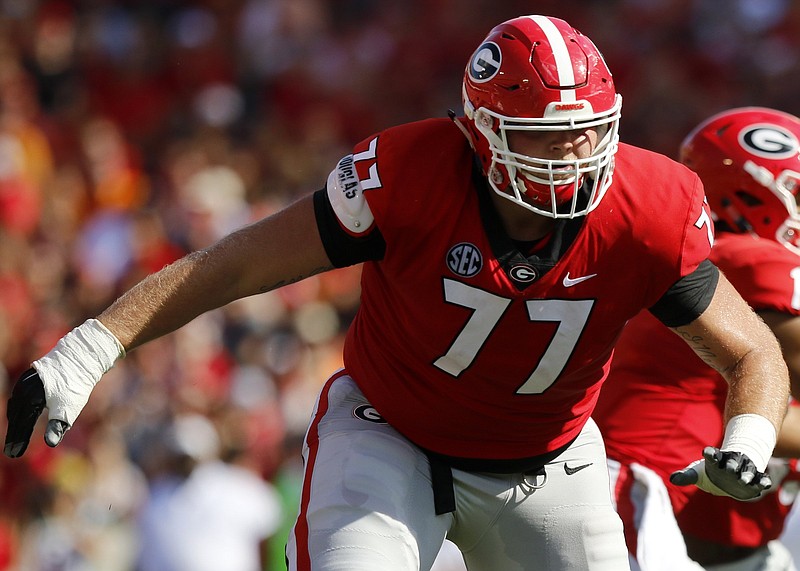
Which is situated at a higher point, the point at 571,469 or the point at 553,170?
the point at 553,170

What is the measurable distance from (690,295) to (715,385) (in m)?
0.84

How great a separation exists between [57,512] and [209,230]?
2.59 metres

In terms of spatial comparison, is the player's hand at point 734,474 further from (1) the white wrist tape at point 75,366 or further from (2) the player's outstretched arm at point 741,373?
(1) the white wrist tape at point 75,366

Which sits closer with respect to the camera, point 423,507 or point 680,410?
point 423,507

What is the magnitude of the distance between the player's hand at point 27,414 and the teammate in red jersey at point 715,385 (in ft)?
5.67

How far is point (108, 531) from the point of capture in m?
6.95

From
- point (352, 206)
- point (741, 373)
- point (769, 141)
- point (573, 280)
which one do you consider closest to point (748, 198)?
point (769, 141)

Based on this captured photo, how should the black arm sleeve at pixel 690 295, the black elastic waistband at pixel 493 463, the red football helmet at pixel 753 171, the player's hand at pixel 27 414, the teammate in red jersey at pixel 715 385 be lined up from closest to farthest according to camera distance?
the player's hand at pixel 27 414 → the black arm sleeve at pixel 690 295 → the black elastic waistband at pixel 493 463 → the teammate in red jersey at pixel 715 385 → the red football helmet at pixel 753 171

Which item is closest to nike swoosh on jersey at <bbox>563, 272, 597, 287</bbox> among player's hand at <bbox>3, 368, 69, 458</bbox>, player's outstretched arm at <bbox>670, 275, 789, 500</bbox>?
player's outstretched arm at <bbox>670, 275, 789, 500</bbox>

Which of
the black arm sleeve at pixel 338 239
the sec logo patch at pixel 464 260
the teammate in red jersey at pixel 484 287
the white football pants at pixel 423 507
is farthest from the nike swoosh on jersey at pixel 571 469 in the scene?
the black arm sleeve at pixel 338 239

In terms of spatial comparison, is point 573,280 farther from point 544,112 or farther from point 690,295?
point 544,112

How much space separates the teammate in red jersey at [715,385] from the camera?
3.81 m

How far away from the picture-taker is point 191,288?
315 cm

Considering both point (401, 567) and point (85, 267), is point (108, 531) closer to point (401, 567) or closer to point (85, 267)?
point (85, 267)
